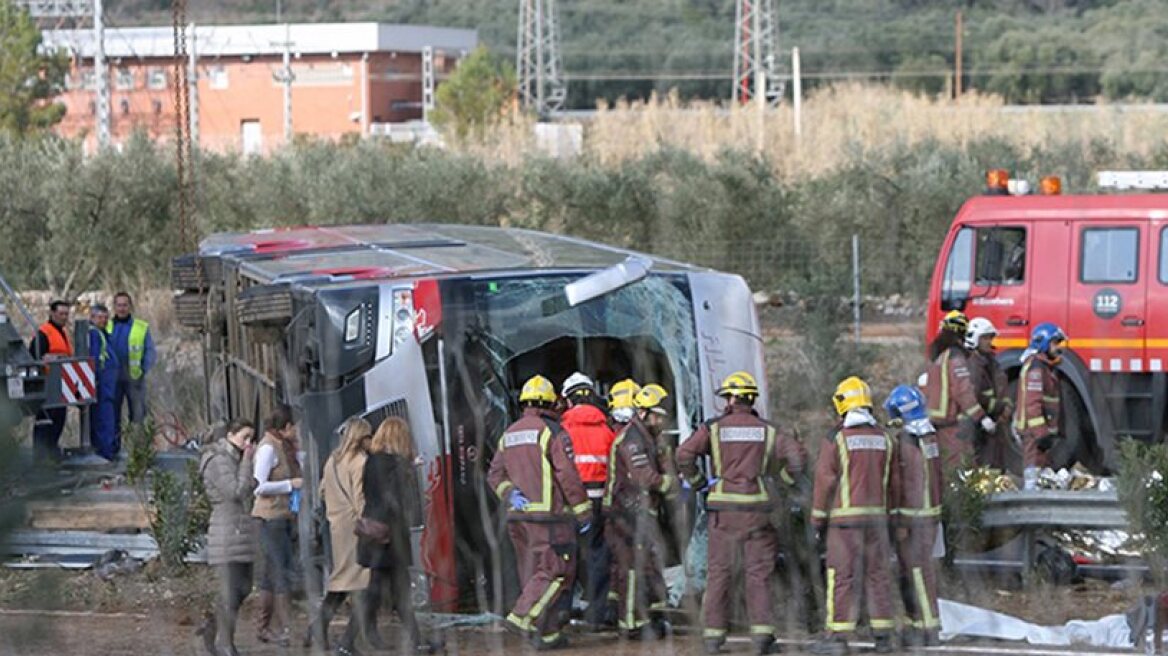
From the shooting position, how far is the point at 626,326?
11422 mm

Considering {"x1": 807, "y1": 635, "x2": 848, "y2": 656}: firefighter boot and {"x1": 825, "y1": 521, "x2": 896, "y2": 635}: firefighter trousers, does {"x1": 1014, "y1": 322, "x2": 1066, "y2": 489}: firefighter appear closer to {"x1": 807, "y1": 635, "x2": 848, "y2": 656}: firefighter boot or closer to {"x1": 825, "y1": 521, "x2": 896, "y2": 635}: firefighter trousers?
{"x1": 825, "y1": 521, "x2": 896, "y2": 635}: firefighter trousers

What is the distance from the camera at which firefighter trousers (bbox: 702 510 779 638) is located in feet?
32.3

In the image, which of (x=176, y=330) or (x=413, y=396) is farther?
(x=176, y=330)

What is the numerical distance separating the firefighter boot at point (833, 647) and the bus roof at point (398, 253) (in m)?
2.77

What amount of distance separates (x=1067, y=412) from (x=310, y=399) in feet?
23.4

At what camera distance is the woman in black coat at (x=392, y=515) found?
32.1 feet

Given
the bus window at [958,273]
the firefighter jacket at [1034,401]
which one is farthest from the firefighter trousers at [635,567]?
the bus window at [958,273]

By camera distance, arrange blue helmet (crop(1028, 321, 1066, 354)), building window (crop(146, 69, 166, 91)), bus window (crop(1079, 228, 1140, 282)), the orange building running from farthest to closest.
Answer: the orange building
building window (crop(146, 69, 166, 91))
bus window (crop(1079, 228, 1140, 282))
blue helmet (crop(1028, 321, 1066, 354))

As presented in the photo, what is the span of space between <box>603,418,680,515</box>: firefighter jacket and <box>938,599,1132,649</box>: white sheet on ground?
170 centimetres

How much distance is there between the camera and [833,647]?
972 centimetres

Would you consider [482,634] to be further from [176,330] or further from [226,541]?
[176,330]

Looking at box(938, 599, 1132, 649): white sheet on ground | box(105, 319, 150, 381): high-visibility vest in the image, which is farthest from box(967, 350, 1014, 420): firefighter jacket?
box(105, 319, 150, 381): high-visibility vest

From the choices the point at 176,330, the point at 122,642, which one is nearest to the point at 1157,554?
the point at 122,642

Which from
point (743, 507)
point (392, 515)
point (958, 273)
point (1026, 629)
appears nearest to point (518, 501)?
point (392, 515)
